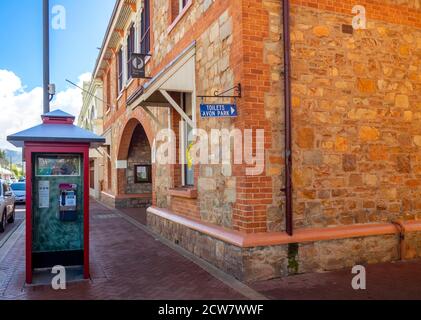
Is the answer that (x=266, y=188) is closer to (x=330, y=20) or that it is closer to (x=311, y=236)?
(x=311, y=236)

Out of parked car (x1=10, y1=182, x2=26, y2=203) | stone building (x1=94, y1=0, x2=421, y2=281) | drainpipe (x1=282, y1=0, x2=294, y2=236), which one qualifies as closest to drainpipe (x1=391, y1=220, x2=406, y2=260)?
stone building (x1=94, y1=0, x2=421, y2=281)

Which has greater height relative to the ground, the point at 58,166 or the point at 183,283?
the point at 58,166

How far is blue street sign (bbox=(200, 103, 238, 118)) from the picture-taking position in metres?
6.04

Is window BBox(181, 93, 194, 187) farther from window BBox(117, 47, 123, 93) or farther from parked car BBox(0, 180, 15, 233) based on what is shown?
window BBox(117, 47, 123, 93)

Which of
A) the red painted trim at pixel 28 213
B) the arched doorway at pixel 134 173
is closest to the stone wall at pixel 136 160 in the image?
the arched doorway at pixel 134 173

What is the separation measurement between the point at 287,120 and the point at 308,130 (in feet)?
1.62

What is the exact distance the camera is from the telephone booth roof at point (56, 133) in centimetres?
578

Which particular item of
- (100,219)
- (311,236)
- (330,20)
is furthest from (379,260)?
(100,219)

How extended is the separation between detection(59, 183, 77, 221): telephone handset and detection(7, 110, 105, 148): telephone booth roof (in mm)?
779

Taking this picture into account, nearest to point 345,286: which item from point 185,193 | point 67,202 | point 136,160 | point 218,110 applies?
point 218,110

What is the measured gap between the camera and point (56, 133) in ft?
19.8

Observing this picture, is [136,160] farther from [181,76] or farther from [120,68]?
[181,76]

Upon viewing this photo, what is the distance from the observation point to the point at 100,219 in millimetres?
13898
